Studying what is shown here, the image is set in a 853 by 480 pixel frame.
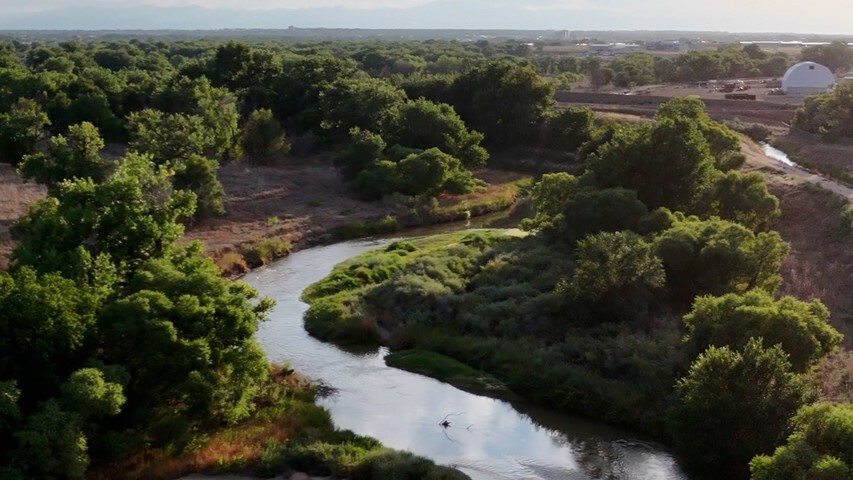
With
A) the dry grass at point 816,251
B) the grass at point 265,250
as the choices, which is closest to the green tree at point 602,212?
the dry grass at point 816,251

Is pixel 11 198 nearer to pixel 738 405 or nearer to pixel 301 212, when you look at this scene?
pixel 301 212

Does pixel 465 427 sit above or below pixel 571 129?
below

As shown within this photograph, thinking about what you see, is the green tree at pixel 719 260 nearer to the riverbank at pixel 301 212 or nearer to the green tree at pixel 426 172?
the riverbank at pixel 301 212

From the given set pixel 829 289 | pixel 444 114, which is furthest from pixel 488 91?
pixel 829 289

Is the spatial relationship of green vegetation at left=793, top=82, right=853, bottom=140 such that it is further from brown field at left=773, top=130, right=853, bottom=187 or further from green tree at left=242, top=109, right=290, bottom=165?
green tree at left=242, top=109, right=290, bottom=165

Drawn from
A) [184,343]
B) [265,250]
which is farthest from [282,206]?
[184,343]

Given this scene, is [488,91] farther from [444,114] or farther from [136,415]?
[136,415]
